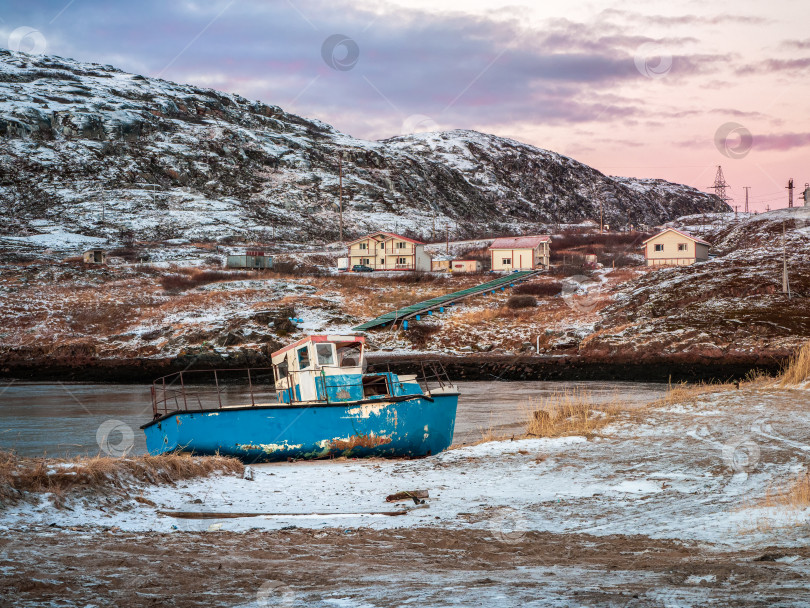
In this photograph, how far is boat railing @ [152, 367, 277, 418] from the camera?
32562 mm

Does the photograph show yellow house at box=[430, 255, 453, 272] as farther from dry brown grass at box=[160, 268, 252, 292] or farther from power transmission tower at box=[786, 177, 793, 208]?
power transmission tower at box=[786, 177, 793, 208]

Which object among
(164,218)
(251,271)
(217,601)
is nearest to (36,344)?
(251,271)

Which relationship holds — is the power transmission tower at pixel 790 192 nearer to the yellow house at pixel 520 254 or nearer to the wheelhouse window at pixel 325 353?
the yellow house at pixel 520 254

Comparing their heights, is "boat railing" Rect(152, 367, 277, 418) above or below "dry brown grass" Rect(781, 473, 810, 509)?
below

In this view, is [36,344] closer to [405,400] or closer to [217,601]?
[405,400]

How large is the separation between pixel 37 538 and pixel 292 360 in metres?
12.4

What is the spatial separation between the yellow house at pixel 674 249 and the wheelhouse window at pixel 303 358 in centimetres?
7452

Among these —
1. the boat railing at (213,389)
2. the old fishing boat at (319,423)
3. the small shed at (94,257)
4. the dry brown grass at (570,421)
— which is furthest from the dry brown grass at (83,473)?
the small shed at (94,257)

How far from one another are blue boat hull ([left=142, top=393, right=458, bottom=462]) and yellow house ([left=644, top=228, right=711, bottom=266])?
245 feet

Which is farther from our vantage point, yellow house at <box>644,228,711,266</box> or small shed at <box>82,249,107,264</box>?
yellow house at <box>644,228,711,266</box>

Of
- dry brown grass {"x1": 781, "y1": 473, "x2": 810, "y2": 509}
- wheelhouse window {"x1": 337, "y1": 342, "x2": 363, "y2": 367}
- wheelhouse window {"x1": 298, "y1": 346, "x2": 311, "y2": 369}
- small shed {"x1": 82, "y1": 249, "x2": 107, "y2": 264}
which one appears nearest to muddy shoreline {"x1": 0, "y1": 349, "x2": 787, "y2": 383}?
wheelhouse window {"x1": 337, "y1": 342, "x2": 363, "y2": 367}

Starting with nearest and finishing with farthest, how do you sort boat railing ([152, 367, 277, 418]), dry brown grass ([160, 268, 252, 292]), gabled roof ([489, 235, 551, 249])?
boat railing ([152, 367, 277, 418]) < dry brown grass ([160, 268, 252, 292]) < gabled roof ([489, 235, 551, 249])

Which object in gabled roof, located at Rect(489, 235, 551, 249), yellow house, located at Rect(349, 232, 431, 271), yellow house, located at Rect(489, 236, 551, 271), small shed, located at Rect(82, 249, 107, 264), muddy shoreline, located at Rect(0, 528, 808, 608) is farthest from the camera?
yellow house, located at Rect(349, 232, 431, 271)

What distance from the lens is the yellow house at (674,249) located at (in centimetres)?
8806
